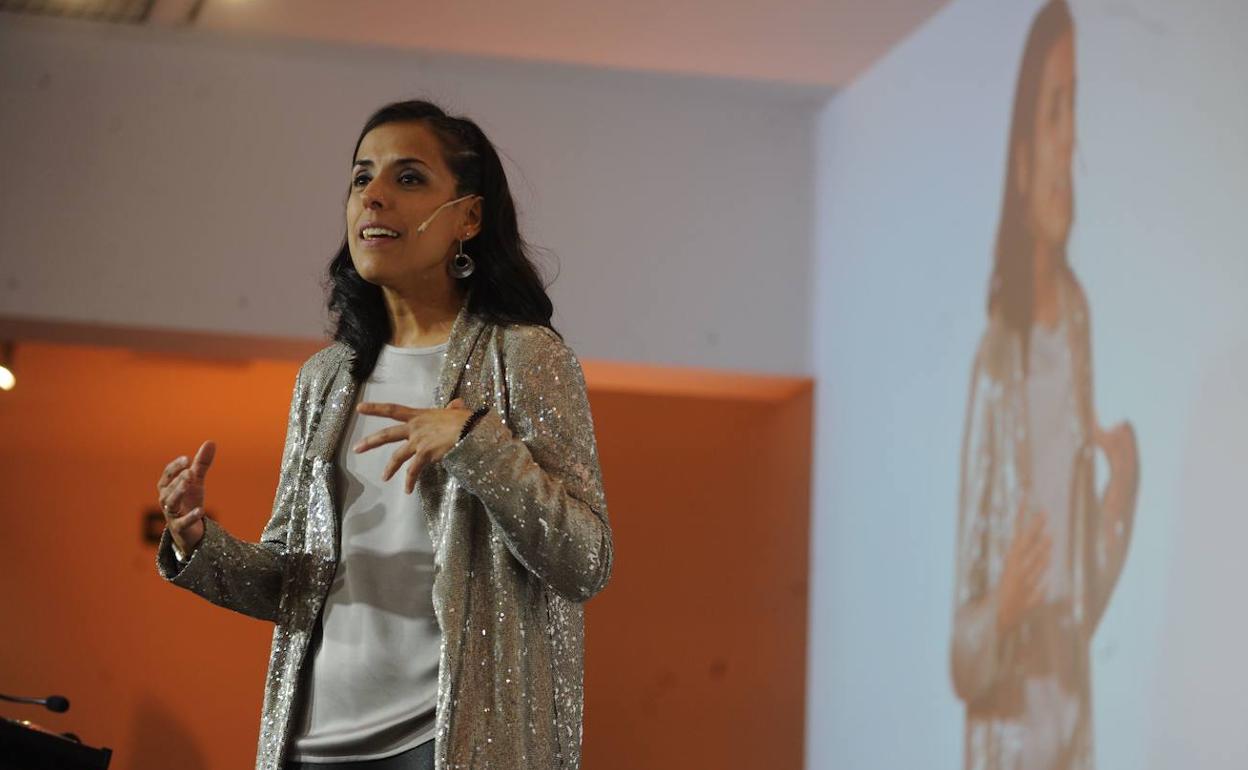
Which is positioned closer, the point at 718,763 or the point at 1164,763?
the point at 1164,763

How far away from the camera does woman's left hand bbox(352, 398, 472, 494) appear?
4.85 feet

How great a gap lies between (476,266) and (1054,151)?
5.88 feet

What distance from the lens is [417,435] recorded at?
1.49m

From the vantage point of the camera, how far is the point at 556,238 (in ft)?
14.7

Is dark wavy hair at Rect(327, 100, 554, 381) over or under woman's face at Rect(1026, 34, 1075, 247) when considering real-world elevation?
under

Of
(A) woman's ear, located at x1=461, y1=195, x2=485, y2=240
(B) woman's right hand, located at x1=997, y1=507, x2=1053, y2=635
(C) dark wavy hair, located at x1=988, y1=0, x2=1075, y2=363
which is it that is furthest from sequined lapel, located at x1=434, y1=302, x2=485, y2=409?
(C) dark wavy hair, located at x1=988, y1=0, x2=1075, y2=363

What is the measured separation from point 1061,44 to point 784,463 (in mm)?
1824

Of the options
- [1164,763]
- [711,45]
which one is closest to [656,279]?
[711,45]

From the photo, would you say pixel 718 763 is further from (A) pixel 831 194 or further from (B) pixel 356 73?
(B) pixel 356 73

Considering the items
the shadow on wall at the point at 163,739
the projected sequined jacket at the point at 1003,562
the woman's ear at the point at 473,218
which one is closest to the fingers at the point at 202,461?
the woman's ear at the point at 473,218

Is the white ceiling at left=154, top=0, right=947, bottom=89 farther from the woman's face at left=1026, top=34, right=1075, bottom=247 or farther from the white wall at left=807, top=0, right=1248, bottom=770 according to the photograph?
the woman's face at left=1026, top=34, right=1075, bottom=247

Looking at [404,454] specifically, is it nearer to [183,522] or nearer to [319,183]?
[183,522]

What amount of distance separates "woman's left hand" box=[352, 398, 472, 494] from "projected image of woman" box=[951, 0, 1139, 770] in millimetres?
1738

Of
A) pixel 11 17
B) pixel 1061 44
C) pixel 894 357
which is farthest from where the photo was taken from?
pixel 11 17
